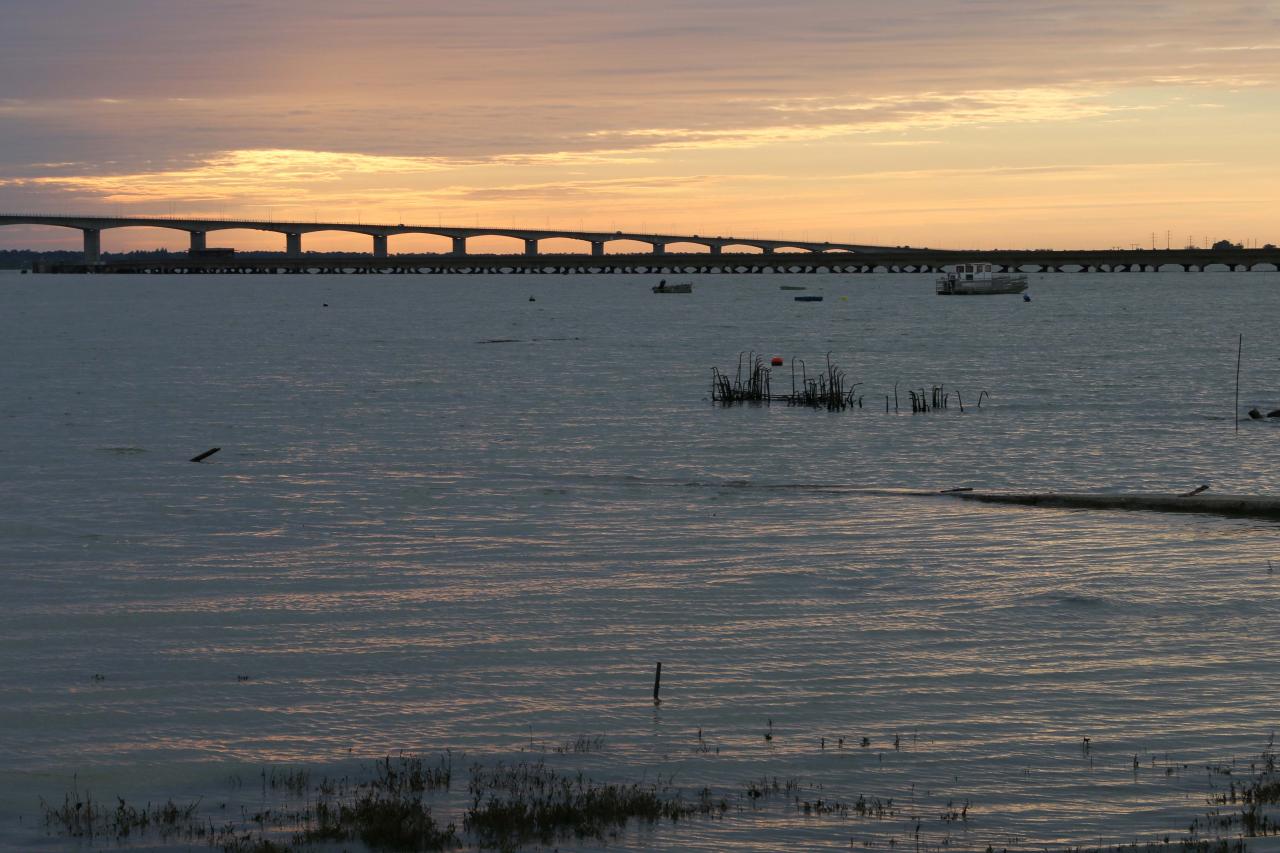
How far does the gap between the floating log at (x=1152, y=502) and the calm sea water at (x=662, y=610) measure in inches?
26.5

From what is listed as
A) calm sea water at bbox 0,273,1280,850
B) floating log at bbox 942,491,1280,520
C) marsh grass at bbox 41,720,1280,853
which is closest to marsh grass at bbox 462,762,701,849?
marsh grass at bbox 41,720,1280,853

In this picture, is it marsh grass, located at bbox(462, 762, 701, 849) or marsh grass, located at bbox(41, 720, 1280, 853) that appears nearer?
marsh grass, located at bbox(41, 720, 1280, 853)

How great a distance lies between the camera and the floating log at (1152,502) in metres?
24.0

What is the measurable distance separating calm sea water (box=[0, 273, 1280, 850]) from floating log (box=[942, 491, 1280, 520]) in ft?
2.21

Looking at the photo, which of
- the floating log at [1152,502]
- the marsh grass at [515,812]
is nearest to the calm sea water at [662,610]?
the marsh grass at [515,812]

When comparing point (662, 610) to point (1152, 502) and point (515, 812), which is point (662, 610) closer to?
point (515, 812)

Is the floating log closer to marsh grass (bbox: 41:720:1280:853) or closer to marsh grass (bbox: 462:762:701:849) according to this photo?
marsh grass (bbox: 41:720:1280:853)

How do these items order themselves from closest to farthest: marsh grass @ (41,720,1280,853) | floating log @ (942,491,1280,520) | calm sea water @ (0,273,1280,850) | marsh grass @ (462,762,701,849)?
1. marsh grass @ (41,720,1280,853)
2. marsh grass @ (462,762,701,849)
3. calm sea water @ (0,273,1280,850)
4. floating log @ (942,491,1280,520)

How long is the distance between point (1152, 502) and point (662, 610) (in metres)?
11.6

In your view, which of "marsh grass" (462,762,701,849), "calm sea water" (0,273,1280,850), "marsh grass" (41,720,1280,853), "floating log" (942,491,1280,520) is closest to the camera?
"marsh grass" (41,720,1280,853)

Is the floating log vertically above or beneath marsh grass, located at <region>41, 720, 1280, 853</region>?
above

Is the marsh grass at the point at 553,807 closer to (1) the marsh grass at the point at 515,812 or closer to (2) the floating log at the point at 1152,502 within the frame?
(1) the marsh grass at the point at 515,812

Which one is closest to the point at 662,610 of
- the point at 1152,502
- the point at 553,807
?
the point at 553,807

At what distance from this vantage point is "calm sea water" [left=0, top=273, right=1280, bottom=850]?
11867 millimetres
